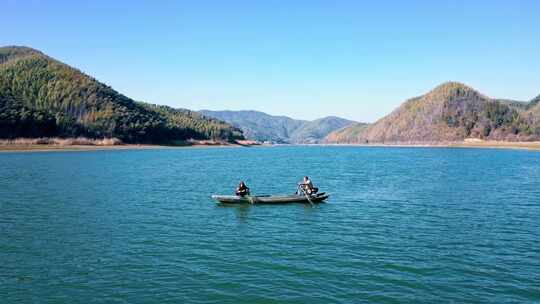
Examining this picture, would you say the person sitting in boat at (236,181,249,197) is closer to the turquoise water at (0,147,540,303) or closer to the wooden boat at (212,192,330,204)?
the wooden boat at (212,192,330,204)

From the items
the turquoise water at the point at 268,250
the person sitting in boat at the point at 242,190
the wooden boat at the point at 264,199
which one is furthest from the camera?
the person sitting in boat at the point at 242,190

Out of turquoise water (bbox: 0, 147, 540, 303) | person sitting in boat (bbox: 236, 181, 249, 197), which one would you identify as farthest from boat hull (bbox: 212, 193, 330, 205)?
turquoise water (bbox: 0, 147, 540, 303)

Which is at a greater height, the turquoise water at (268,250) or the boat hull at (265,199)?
the boat hull at (265,199)

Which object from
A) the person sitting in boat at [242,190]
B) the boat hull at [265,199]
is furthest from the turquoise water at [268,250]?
the person sitting in boat at [242,190]

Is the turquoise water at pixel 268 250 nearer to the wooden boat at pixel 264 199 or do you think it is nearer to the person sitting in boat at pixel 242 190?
the wooden boat at pixel 264 199

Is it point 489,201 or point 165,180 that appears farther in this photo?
point 165,180

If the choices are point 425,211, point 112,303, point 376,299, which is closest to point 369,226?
point 425,211

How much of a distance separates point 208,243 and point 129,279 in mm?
8943

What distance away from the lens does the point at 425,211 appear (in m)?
47.7

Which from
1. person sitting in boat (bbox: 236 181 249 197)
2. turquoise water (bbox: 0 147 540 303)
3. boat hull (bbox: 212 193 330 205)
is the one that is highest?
person sitting in boat (bbox: 236 181 249 197)

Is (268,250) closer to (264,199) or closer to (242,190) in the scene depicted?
(264,199)

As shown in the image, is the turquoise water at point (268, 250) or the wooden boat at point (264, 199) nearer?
the turquoise water at point (268, 250)

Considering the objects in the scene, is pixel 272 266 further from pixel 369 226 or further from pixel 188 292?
pixel 369 226

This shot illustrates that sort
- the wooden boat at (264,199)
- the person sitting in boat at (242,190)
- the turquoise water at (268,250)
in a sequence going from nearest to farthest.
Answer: the turquoise water at (268,250) < the wooden boat at (264,199) < the person sitting in boat at (242,190)
